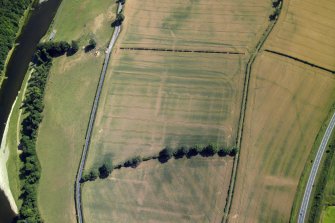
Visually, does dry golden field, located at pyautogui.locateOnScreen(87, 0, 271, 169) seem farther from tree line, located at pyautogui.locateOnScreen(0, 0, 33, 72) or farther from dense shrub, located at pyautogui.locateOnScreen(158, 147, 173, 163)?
tree line, located at pyautogui.locateOnScreen(0, 0, 33, 72)

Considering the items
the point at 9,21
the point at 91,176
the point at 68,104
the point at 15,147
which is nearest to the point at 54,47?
the point at 9,21

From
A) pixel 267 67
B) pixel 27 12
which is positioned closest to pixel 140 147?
pixel 267 67

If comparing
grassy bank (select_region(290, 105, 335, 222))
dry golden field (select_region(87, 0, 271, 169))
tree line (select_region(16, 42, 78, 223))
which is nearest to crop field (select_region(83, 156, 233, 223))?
dry golden field (select_region(87, 0, 271, 169))

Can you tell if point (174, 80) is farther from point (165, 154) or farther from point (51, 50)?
point (51, 50)

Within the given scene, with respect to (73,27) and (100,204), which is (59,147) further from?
(73,27)

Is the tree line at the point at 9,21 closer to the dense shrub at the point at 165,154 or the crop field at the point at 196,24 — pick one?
the crop field at the point at 196,24
